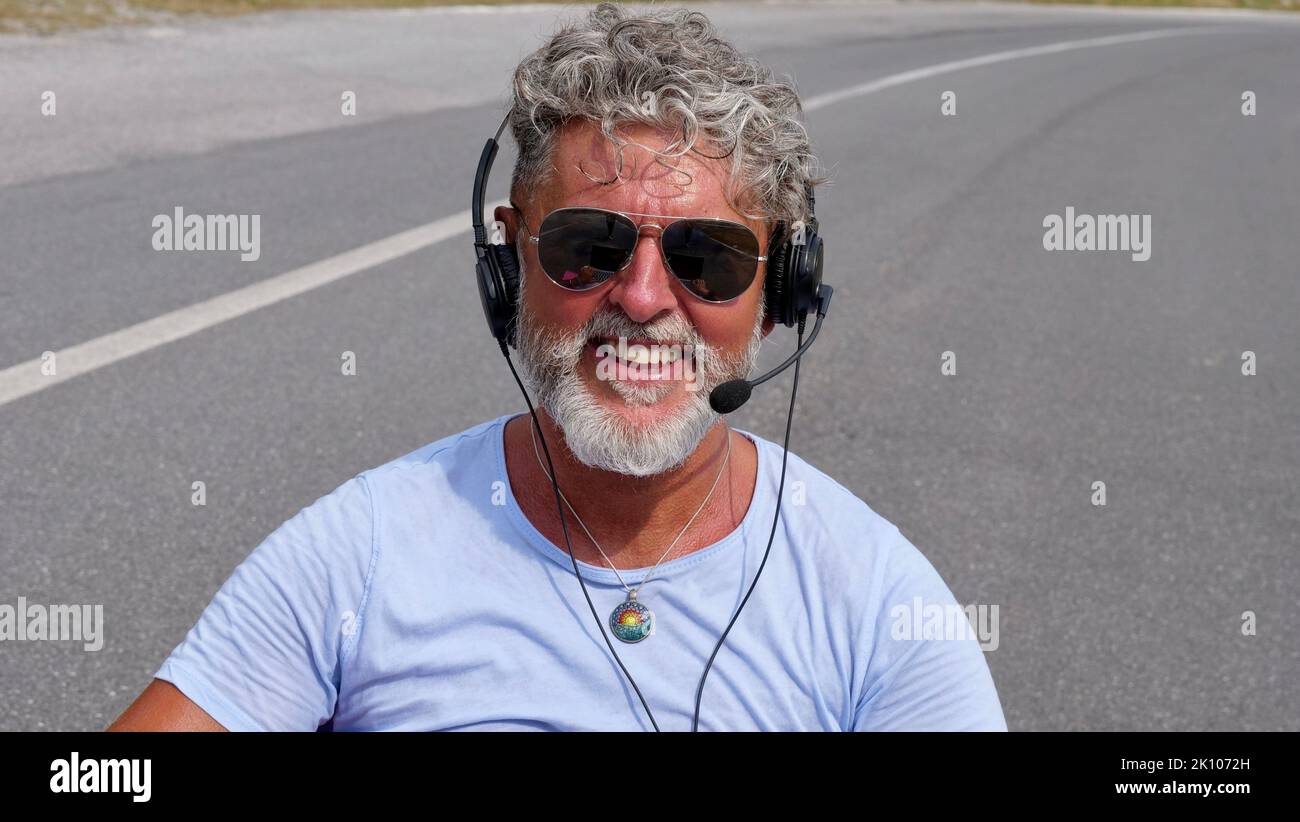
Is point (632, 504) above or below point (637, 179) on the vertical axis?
below

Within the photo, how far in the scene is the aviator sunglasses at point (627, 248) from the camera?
253 cm

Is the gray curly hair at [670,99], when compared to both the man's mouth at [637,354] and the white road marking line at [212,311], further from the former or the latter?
the white road marking line at [212,311]

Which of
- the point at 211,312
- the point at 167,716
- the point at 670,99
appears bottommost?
the point at 167,716

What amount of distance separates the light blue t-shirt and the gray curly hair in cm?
69

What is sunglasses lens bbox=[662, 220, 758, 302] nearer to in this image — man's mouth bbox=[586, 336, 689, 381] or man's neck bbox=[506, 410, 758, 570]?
man's mouth bbox=[586, 336, 689, 381]

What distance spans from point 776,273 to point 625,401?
0.44 m

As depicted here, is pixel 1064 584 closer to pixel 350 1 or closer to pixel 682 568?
pixel 682 568

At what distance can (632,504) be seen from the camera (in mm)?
2668

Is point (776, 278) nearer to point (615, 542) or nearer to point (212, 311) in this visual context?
point (615, 542)

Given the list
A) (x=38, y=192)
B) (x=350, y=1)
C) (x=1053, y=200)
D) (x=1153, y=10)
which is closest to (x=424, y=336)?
(x=38, y=192)

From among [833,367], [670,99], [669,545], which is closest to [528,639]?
[669,545]

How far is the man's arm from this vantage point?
2352mm

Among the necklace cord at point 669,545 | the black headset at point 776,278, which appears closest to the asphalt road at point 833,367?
the black headset at point 776,278
